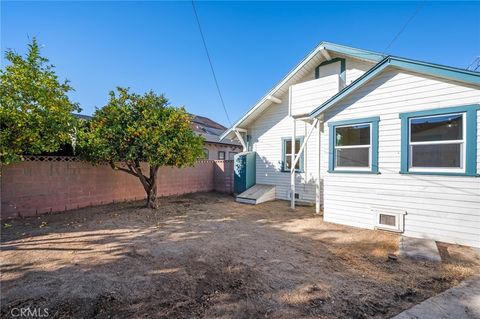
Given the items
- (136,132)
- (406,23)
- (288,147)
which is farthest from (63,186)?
(406,23)

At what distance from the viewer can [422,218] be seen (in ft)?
16.2

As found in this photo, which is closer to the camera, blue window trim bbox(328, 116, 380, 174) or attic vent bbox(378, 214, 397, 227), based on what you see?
attic vent bbox(378, 214, 397, 227)

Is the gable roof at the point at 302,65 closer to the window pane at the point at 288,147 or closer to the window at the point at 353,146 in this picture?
the window pane at the point at 288,147

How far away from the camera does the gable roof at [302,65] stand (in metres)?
7.50

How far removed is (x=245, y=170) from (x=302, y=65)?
5486mm

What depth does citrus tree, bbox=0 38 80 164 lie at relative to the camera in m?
5.05

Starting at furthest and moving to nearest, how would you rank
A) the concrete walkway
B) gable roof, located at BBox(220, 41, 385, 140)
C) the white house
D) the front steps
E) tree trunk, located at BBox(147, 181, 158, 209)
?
the front steps
tree trunk, located at BBox(147, 181, 158, 209)
gable roof, located at BBox(220, 41, 385, 140)
the white house
the concrete walkway

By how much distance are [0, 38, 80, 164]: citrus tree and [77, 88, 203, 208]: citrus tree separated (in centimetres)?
84

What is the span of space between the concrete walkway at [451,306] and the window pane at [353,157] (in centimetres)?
350

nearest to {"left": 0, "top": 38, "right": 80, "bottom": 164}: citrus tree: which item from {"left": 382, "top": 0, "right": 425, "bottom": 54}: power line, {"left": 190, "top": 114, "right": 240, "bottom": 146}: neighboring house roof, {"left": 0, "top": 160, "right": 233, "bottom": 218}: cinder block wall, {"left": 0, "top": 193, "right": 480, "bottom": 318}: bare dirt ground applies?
{"left": 0, "top": 160, "right": 233, "bottom": 218}: cinder block wall

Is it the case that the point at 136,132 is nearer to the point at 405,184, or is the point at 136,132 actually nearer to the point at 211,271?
the point at 211,271

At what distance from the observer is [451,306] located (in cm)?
255

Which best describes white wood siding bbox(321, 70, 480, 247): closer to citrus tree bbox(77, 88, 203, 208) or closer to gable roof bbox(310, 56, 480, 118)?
gable roof bbox(310, 56, 480, 118)

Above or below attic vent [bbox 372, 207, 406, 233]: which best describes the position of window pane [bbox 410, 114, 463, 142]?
above
